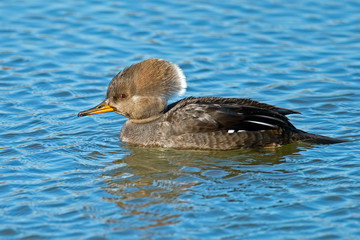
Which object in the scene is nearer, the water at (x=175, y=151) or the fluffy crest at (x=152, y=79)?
the water at (x=175, y=151)

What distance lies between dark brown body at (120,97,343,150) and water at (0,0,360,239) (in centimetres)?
20

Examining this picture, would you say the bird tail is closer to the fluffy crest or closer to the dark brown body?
the dark brown body

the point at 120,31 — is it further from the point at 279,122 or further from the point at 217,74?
the point at 279,122

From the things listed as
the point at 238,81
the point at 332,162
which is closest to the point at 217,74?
the point at 238,81

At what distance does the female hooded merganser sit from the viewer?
34.3ft

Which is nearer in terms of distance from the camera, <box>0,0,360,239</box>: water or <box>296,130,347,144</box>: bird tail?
<box>0,0,360,239</box>: water

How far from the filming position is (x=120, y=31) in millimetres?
16703

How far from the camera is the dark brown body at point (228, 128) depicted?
34.3 ft

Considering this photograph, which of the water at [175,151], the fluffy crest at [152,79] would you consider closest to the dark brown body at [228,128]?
the water at [175,151]

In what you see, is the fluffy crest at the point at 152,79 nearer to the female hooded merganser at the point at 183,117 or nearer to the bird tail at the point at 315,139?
the female hooded merganser at the point at 183,117

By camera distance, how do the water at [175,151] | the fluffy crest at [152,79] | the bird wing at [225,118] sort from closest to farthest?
the water at [175,151] → the bird wing at [225,118] → the fluffy crest at [152,79]

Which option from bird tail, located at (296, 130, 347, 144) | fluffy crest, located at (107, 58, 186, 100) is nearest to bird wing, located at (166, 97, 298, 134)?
bird tail, located at (296, 130, 347, 144)

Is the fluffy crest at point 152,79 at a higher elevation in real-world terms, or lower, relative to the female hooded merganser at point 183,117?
higher

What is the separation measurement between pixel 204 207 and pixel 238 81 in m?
5.85
